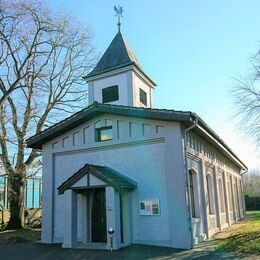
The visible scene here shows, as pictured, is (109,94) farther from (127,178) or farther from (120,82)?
(127,178)

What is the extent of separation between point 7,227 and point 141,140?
1323cm

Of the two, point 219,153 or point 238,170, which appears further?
point 238,170

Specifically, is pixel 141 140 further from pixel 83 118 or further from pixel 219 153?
pixel 219 153

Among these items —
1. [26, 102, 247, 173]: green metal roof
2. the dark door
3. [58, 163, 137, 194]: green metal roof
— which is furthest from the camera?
the dark door

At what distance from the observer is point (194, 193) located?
16.7 meters

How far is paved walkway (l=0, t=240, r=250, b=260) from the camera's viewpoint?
1234cm

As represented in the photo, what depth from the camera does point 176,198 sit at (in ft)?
46.6

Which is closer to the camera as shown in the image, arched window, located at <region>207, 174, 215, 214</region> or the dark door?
the dark door

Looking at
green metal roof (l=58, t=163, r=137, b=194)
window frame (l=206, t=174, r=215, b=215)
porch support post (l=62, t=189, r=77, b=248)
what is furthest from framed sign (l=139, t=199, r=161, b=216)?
window frame (l=206, t=174, r=215, b=215)

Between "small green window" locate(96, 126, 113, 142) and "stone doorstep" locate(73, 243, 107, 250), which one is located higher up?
"small green window" locate(96, 126, 113, 142)

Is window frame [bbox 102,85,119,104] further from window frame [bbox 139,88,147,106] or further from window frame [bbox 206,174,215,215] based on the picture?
window frame [bbox 206,174,215,215]

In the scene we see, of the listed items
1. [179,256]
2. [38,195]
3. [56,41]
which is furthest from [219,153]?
[38,195]

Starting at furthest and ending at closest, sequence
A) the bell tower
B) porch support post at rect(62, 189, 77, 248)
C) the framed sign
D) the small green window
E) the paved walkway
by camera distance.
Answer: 1. the bell tower
2. the small green window
3. porch support post at rect(62, 189, 77, 248)
4. the framed sign
5. the paved walkway

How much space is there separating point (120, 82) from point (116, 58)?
2601 mm
